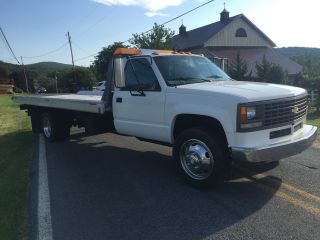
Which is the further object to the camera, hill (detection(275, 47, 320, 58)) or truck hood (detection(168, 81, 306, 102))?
hill (detection(275, 47, 320, 58))

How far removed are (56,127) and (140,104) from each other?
4294mm

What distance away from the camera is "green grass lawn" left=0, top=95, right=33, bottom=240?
4673mm

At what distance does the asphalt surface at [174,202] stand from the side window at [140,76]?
60.5 inches

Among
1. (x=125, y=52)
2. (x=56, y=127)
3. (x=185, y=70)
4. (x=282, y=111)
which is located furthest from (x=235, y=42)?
(x=282, y=111)

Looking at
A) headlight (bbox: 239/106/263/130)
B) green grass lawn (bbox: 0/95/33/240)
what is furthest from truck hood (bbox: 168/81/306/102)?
green grass lawn (bbox: 0/95/33/240)

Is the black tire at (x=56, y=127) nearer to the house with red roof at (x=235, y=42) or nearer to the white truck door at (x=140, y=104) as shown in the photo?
the white truck door at (x=140, y=104)

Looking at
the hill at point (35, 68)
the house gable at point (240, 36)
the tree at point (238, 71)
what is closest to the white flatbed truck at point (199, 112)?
the tree at point (238, 71)

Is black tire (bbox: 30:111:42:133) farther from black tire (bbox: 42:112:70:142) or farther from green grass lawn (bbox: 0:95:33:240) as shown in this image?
black tire (bbox: 42:112:70:142)

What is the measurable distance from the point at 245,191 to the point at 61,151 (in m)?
5.15

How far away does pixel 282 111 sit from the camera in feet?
17.6

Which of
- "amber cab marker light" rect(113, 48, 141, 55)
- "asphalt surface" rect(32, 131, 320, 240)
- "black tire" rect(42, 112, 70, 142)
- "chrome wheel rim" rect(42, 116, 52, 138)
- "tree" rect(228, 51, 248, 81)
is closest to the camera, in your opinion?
"asphalt surface" rect(32, 131, 320, 240)

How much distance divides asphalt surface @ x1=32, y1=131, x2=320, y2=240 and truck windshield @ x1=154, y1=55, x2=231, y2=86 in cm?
163

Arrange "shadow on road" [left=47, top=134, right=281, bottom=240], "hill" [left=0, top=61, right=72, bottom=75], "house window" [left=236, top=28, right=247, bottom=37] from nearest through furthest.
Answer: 1. "shadow on road" [left=47, top=134, right=281, bottom=240]
2. "house window" [left=236, top=28, right=247, bottom=37]
3. "hill" [left=0, top=61, right=72, bottom=75]

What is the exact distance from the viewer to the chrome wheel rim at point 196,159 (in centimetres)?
555
